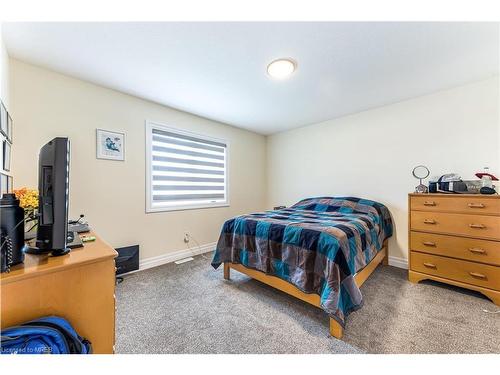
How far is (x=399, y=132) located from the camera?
8.86 ft

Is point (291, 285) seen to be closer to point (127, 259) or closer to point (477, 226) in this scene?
point (477, 226)

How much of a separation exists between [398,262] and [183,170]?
313cm

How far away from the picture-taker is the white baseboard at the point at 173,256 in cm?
257

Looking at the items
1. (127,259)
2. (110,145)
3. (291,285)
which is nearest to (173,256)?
(127,259)

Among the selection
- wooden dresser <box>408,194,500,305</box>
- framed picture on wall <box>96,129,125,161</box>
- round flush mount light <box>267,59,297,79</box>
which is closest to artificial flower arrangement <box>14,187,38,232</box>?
framed picture on wall <box>96,129,125,161</box>

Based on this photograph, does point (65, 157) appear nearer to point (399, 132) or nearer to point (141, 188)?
point (141, 188)

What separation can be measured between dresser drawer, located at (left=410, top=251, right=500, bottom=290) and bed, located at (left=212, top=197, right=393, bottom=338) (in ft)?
1.28

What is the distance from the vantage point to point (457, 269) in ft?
6.37

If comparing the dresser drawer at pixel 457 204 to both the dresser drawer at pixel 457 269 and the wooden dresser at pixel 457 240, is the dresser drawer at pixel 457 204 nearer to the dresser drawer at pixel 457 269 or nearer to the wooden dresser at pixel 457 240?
the wooden dresser at pixel 457 240

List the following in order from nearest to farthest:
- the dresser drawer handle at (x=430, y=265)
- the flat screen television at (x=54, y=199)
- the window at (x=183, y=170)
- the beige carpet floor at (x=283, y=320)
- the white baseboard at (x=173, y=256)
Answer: the flat screen television at (x=54, y=199) < the beige carpet floor at (x=283, y=320) < the dresser drawer handle at (x=430, y=265) < the white baseboard at (x=173, y=256) < the window at (x=183, y=170)

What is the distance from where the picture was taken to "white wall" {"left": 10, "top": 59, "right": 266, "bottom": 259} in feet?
6.13

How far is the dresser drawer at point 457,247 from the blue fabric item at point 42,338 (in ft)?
8.97

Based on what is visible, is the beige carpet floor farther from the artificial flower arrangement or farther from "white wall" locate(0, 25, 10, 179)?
"white wall" locate(0, 25, 10, 179)

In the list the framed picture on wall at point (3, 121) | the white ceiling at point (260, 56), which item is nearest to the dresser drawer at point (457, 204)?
the white ceiling at point (260, 56)
